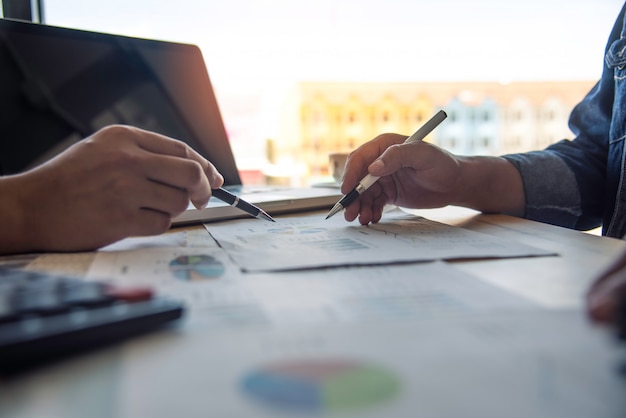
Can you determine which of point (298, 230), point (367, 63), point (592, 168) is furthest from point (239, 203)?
point (367, 63)

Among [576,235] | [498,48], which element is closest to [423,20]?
[498,48]

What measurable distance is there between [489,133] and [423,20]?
1.97 feet

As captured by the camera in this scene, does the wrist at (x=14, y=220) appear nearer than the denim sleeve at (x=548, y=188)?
Yes

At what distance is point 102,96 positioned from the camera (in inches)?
34.4

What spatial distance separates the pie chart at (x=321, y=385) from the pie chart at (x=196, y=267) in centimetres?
17

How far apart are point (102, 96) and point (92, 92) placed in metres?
0.02

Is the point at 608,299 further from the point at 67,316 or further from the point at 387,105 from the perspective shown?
the point at 387,105

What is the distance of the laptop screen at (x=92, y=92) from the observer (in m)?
0.80

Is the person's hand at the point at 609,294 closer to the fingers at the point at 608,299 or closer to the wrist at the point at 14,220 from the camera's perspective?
the fingers at the point at 608,299

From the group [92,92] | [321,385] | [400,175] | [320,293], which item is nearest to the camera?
[321,385]

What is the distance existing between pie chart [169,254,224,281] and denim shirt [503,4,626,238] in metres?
0.52

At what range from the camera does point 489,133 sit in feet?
6.78

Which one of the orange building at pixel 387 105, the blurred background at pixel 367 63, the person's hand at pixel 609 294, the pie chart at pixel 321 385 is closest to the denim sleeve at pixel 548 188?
the person's hand at pixel 609 294

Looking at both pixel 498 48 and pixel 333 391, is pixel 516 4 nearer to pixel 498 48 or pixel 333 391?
pixel 498 48
